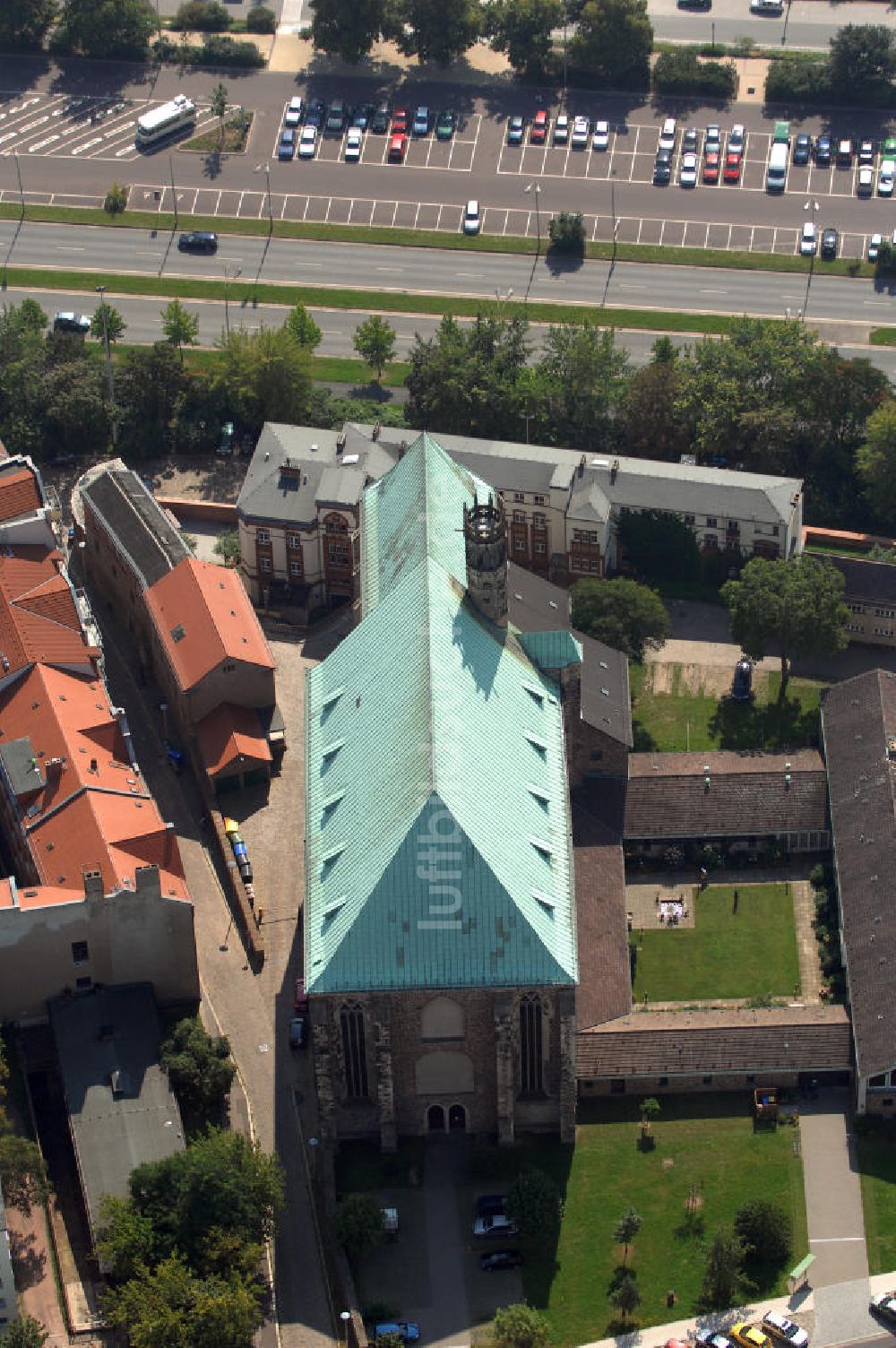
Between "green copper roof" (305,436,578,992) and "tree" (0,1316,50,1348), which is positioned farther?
"green copper roof" (305,436,578,992)

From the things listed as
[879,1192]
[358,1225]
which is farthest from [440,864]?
[879,1192]

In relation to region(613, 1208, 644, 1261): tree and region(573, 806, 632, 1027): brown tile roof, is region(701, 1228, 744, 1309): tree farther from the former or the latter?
region(573, 806, 632, 1027): brown tile roof

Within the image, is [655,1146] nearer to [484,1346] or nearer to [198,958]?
[484,1346]

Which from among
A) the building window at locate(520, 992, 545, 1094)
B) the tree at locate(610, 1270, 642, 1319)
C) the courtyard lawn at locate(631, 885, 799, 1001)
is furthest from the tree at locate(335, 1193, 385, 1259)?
the courtyard lawn at locate(631, 885, 799, 1001)

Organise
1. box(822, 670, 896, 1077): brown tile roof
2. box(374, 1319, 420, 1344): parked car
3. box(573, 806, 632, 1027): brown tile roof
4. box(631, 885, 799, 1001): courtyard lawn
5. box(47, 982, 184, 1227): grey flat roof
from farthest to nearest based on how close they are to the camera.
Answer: box(631, 885, 799, 1001): courtyard lawn, box(573, 806, 632, 1027): brown tile roof, box(822, 670, 896, 1077): brown tile roof, box(47, 982, 184, 1227): grey flat roof, box(374, 1319, 420, 1344): parked car

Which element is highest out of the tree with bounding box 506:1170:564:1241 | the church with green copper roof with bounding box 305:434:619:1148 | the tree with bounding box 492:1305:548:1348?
the church with green copper roof with bounding box 305:434:619:1148

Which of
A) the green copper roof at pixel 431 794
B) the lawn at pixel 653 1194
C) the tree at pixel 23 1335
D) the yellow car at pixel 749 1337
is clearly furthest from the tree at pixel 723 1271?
the tree at pixel 23 1335

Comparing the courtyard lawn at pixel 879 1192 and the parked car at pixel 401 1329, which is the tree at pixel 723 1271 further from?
the parked car at pixel 401 1329
